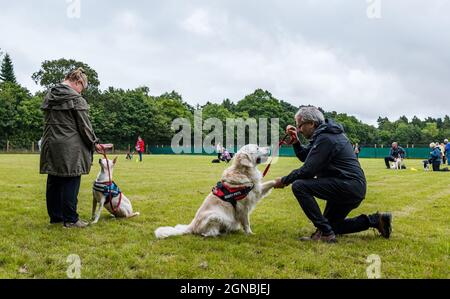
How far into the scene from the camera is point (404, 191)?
12148mm

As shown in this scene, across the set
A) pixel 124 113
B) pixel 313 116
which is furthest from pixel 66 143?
pixel 124 113

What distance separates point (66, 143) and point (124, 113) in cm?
7000

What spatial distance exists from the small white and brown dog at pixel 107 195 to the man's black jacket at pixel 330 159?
3365 mm

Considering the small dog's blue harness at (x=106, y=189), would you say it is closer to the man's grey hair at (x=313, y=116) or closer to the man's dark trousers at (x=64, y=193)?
the man's dark trousers at (x=64, y=193)

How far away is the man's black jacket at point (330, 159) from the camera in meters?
5.35

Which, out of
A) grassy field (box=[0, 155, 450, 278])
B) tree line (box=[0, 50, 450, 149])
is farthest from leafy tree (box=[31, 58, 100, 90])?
grassy field (box=[0, 155, 450, 278])

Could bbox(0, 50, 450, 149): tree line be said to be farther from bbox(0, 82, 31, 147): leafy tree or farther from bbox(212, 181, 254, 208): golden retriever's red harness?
bbox(212, 181, 254, 208): golden retriever's red harness

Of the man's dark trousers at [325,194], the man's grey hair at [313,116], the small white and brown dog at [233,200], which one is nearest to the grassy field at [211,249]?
the small white and brown dog at [233,200]

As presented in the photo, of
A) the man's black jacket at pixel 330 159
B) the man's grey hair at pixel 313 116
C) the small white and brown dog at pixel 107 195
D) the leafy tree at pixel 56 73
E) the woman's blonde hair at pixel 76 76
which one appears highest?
the leafy tree at pixel 56 73

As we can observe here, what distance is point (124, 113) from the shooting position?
241 ft

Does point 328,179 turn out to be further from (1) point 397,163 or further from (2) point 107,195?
(1) point 397,163
